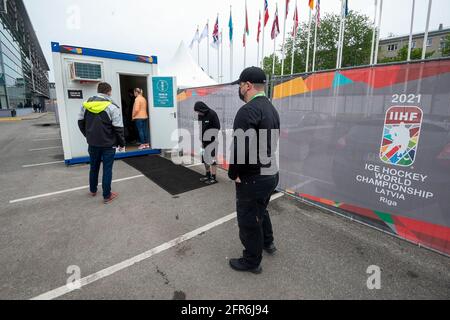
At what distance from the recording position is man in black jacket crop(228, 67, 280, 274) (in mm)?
2174

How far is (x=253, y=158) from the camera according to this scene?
2.20 m

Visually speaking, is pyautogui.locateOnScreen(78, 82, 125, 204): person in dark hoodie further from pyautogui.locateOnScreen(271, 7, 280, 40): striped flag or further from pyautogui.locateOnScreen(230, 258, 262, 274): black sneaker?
pyautogui.locateOnScreen(271, 7, 280, 40): striped flag

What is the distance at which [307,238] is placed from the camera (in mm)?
3150

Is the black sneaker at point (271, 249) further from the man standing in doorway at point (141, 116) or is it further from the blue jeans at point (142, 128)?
the blue jeans at point (142, 128)

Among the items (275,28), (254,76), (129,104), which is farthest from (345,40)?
(254,76)

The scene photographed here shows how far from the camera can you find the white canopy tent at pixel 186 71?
49.5 feet

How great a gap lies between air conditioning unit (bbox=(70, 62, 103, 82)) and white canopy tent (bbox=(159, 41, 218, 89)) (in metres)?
8.48

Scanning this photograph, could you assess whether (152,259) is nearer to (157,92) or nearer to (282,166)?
(282,166)

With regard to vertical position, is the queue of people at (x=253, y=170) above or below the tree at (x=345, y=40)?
below

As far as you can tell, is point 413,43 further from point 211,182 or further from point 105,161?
point 105,161

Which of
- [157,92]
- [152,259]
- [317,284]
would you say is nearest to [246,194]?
[317,284]

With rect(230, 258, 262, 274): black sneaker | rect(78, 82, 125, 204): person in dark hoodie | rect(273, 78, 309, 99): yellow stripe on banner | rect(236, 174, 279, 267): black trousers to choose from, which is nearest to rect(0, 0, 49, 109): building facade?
rect(78, 82, 125, 204): person in dark hoodie

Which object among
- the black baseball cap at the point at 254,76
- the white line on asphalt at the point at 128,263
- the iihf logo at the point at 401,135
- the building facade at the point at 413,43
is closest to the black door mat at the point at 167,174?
the white line on asphalt at the point at 128,263

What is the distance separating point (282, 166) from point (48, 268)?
3.96m
